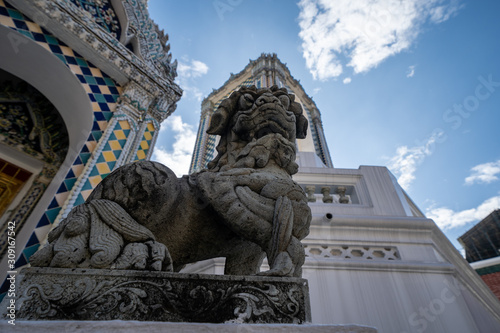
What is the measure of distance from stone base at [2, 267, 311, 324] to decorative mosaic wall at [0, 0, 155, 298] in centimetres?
245

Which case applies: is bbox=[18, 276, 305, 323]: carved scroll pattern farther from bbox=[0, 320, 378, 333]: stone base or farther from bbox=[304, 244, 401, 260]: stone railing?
bbox=[304, 244, 401, 260]: stone railing

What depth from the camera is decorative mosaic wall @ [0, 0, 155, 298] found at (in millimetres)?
2949

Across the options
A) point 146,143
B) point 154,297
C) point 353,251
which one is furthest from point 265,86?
point 154,297

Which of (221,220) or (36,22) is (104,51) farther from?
(221,220)

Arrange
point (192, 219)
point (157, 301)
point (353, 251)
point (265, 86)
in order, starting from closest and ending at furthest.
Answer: point (157, 301) < point (192, 219) < point (353, 251) < point (265, 86)

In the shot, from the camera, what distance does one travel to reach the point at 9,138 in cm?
396

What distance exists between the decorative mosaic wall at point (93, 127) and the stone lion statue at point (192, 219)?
2.26 metres

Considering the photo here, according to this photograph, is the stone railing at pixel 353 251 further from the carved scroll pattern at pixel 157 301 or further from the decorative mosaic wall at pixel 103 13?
the decorative mosaic wall at pixel 103 13

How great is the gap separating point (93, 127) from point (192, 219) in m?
3.02

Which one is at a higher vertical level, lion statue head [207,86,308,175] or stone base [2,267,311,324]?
lion statue head [207,86,308,175]

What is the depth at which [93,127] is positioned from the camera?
3.51 m

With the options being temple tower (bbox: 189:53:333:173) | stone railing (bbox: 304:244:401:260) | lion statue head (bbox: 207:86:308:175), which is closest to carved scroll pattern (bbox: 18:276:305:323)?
lion statue head (bbox: 207:86:308:175)

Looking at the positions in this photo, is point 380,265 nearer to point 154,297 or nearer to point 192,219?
point 192,219

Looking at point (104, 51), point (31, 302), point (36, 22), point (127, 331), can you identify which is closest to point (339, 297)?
point (127, 331)
